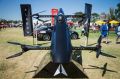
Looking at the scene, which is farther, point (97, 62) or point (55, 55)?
point (97, 62)

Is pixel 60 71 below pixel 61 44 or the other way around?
below

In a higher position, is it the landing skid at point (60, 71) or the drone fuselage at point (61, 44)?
the drone fuselage at point (61, 44)

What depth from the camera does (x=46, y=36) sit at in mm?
23656

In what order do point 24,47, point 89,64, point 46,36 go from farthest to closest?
point 46,36 < point 89,64 < point 24,47

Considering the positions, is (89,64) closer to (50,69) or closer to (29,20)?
(50,69)

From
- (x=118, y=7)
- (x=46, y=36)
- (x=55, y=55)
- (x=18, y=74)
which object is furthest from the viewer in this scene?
(x=118, y=7)

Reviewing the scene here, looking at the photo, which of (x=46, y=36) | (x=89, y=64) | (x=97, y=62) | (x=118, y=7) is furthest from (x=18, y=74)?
(x=118, y=7)

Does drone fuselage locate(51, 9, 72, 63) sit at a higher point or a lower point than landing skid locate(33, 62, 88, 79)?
higher

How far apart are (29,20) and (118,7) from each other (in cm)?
10677

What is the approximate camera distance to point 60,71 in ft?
23.5

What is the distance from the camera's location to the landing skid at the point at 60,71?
283 inches

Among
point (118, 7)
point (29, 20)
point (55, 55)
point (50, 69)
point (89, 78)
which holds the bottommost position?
point (89, 78)

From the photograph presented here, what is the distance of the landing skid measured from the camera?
7180mm

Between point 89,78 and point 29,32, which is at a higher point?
point 29,32
